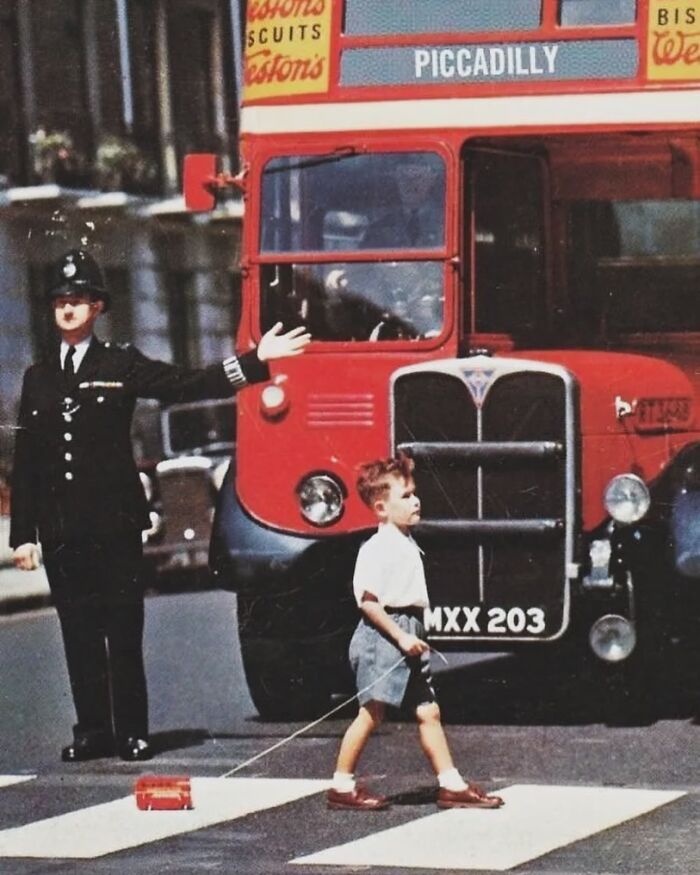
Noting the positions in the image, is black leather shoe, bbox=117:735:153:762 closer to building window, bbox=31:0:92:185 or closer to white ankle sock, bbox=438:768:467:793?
white ankle sock, bbox=438:768:467:793

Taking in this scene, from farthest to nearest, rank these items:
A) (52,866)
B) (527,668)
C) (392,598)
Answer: (527,668)
(392,598)
(52,866)

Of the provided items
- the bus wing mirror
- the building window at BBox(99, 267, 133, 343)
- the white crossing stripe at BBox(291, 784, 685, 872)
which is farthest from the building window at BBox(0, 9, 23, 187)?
the white crossing stripe at BBox(291, 784, 685, 872)

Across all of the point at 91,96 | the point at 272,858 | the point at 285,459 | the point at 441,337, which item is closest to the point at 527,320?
the point at 441,337

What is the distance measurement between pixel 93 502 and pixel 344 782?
226 cm

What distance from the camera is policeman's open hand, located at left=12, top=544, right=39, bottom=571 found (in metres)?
11.2

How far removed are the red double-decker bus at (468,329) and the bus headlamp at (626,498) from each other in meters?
0.01

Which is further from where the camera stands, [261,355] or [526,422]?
[526,422]

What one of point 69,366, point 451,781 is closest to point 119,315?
point 69,366

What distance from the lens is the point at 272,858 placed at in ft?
28.5

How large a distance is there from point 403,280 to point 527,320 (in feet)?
2.03

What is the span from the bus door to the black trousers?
2.09 metres

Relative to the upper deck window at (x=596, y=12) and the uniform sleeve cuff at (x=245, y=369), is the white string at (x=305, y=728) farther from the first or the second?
the upper deck window at (x=596, y=12)

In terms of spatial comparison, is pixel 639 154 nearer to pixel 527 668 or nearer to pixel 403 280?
pixel 403 280

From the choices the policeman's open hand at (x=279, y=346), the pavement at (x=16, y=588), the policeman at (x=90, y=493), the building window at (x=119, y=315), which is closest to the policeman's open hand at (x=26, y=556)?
the policeman at (x=90, y=493)
